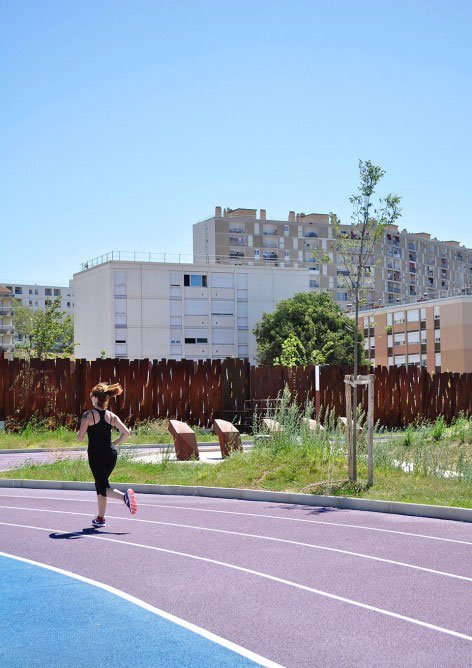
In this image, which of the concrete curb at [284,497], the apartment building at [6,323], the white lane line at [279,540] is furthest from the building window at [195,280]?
the white lane line at [279,540]

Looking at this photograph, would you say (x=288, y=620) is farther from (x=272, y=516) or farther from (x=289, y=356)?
(x=289, y=356)

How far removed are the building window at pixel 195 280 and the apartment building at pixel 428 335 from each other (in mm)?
16118

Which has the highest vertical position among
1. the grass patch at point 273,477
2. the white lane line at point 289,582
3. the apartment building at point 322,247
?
the apartment building at point 322,247

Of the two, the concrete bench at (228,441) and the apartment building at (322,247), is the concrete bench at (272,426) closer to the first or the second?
the concrete bench at (228,441)

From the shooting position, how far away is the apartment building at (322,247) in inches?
5315

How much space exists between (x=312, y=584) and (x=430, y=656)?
2.40m

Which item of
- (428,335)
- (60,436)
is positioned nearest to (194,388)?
(60,436)

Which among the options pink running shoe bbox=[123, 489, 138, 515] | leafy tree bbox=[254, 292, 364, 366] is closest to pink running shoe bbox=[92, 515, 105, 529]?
pink running shoe bbox=[123, 489, 138, 515]

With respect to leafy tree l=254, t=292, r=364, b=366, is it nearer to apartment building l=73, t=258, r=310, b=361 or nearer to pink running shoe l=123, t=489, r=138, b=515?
apartment building l=73, t=258, r=310, b=361

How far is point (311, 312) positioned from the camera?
8469 cm

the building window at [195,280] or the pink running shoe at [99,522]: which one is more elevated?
the building window at [195,280]

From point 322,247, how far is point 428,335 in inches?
1445

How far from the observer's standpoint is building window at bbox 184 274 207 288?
293 feet

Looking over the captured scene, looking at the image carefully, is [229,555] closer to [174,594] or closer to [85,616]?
[174,594]
